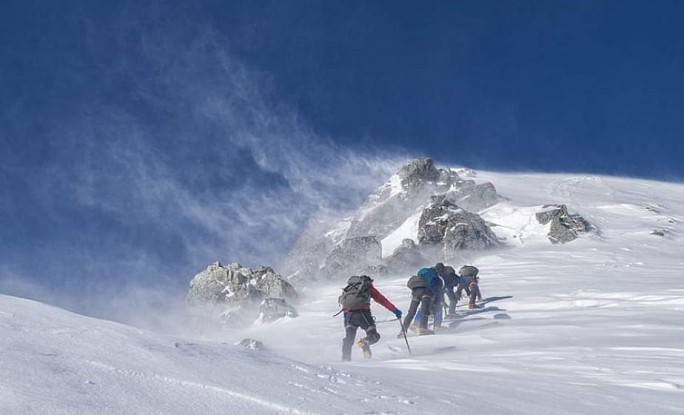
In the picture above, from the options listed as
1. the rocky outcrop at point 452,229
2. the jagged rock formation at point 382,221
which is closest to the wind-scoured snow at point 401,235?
the jagged rock formation at point 382,221

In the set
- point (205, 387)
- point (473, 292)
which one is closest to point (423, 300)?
point (473, 292)

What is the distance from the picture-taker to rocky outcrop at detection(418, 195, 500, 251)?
119 ft

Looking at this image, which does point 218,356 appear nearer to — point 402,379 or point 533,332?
point 402,379

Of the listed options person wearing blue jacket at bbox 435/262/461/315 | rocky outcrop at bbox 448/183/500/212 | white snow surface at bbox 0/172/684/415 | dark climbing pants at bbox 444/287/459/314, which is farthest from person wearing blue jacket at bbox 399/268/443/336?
rocky outcrop at bbox 448/183/500/212

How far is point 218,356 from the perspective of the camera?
641 cm

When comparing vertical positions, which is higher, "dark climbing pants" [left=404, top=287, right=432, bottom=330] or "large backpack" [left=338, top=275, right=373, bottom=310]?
"dark climbing pants" [left=404, top=287, right=432, bottom=330]

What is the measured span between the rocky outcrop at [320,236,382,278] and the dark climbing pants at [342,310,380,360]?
23.0 metres

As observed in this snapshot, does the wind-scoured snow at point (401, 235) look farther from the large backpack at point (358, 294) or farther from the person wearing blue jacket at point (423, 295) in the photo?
the large backpack at point (358, 294)

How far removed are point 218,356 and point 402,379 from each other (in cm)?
204

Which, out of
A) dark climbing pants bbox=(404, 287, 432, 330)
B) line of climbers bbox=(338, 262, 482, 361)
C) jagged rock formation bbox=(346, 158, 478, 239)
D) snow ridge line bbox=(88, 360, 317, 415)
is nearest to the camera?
snow ridge line bbox=(88, 360, 317, 415)

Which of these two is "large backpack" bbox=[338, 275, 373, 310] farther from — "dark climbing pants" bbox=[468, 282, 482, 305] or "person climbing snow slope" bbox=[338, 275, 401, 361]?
"dark climbing pants" bbox=[468, 282, 482, 305]

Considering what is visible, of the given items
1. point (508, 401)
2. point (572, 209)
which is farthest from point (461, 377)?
point (572, 209)

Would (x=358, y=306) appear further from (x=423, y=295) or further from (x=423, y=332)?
(x=423, y=332)

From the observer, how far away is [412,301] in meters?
16.0
